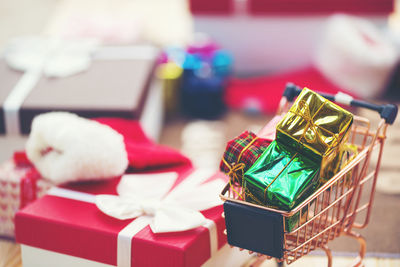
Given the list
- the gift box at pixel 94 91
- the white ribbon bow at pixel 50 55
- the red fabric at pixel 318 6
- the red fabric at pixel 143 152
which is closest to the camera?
the red fabric at pixel 143 152

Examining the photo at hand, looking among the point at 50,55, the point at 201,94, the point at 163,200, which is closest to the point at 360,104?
the point at 163,200

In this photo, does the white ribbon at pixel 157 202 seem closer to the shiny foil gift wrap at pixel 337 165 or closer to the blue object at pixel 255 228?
the blue object at pixel 255 228

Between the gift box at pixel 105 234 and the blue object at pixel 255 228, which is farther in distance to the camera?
the gift box at pixel 105 234

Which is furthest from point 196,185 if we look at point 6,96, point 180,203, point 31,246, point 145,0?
point 145,0

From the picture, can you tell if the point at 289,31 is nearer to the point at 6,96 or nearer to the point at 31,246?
the point at 6,96

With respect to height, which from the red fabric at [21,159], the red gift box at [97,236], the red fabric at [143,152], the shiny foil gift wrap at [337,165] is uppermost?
the shiny foil gift wrap at [337,165]

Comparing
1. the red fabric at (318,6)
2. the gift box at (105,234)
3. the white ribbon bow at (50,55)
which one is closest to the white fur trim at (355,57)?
the red fabric at (318,6)

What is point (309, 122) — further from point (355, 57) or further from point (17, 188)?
point (355, 57)

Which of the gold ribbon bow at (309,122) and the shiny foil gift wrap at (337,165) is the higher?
the gold ribbon bow at (309,122)

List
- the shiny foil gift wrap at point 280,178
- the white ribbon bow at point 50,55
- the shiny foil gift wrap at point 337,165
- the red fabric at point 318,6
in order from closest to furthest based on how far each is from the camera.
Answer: the shiny foil gift wrap at point 280,178, the shiny foil gift wrap at point 337,165, the white ribbon bow at point 50,55, the red fabric at point 318,6
